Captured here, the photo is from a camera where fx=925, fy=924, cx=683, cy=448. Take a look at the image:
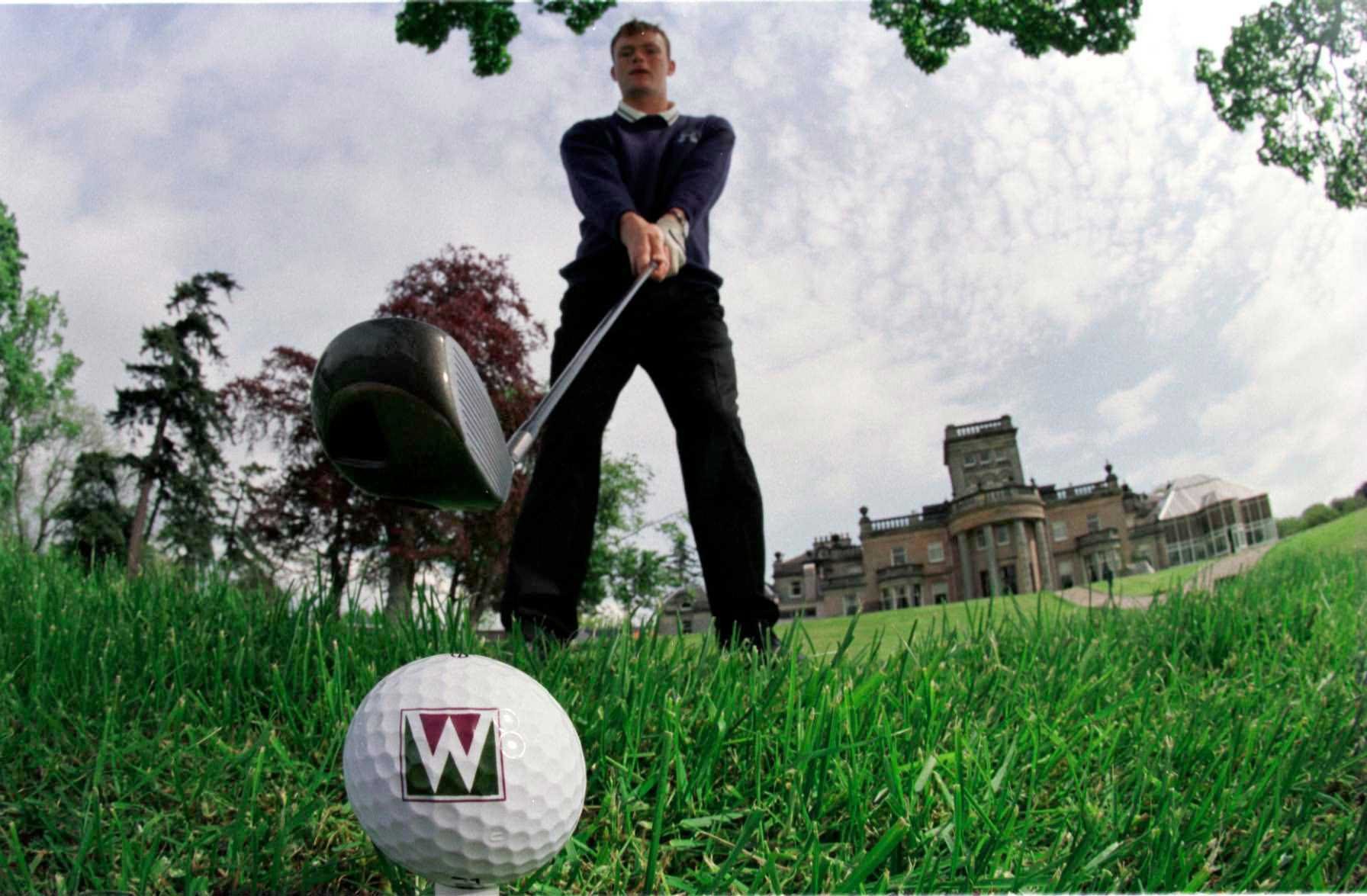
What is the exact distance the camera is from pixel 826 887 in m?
1.64

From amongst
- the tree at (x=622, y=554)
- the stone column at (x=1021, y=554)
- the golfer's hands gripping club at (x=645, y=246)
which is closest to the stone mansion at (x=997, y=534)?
the stone column at (x=1021, y=554)

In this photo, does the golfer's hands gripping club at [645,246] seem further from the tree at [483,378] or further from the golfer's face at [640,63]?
the tree at [483,378]

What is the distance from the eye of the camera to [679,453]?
3352mm

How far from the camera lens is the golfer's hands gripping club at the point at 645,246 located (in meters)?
3.03

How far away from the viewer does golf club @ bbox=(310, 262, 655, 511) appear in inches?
68.8

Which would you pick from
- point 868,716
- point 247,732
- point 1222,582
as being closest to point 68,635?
point 247,732

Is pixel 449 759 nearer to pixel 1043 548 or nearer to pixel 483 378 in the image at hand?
pixel 483 378

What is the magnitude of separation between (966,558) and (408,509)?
43.2 m

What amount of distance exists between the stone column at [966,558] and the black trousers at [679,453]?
47.9 meters

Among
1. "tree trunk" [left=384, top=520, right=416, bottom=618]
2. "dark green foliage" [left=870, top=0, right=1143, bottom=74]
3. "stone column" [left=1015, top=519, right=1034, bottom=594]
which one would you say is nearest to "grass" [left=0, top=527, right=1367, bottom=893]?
"dark green foliage" [left=870, top=0, right=1143, bottom=74]

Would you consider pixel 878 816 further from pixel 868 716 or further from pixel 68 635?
pixel 68 635

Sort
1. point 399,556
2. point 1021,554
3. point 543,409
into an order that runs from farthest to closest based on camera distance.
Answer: point 1021,554
point 399,556
point 543,409

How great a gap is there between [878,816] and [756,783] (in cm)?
25

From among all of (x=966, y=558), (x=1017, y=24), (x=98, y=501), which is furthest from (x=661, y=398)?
(x=966, y=558)
